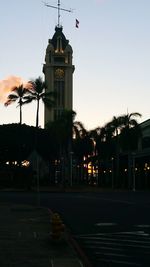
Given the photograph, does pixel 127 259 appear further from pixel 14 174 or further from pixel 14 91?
pixel 14 91

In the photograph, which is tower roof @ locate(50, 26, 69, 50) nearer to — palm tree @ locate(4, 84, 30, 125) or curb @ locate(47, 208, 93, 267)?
palm tree @ locate(4, 84, 30, 125)

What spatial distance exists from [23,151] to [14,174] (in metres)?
16.1

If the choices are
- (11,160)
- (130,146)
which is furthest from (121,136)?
(11,160)

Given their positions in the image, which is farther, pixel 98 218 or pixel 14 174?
pixel 14 174

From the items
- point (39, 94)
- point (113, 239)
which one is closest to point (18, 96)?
point (39, 94)

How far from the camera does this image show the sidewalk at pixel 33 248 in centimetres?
1054

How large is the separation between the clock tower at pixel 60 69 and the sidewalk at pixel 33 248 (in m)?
142

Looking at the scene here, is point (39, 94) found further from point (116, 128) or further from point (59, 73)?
point (59, 73)

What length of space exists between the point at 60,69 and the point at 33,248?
151 meters

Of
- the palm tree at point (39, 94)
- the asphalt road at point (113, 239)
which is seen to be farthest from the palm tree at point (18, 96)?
the asphalt road at point (113, 239)

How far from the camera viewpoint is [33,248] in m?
12.6

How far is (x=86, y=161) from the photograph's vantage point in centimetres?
11419

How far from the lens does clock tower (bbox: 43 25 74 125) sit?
160875 mm

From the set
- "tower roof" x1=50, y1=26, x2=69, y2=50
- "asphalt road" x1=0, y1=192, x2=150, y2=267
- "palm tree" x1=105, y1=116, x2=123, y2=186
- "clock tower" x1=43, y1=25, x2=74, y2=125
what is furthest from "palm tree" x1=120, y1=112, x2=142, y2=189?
"tower roof" x1=50, y1=26, x2=69, y2=50
